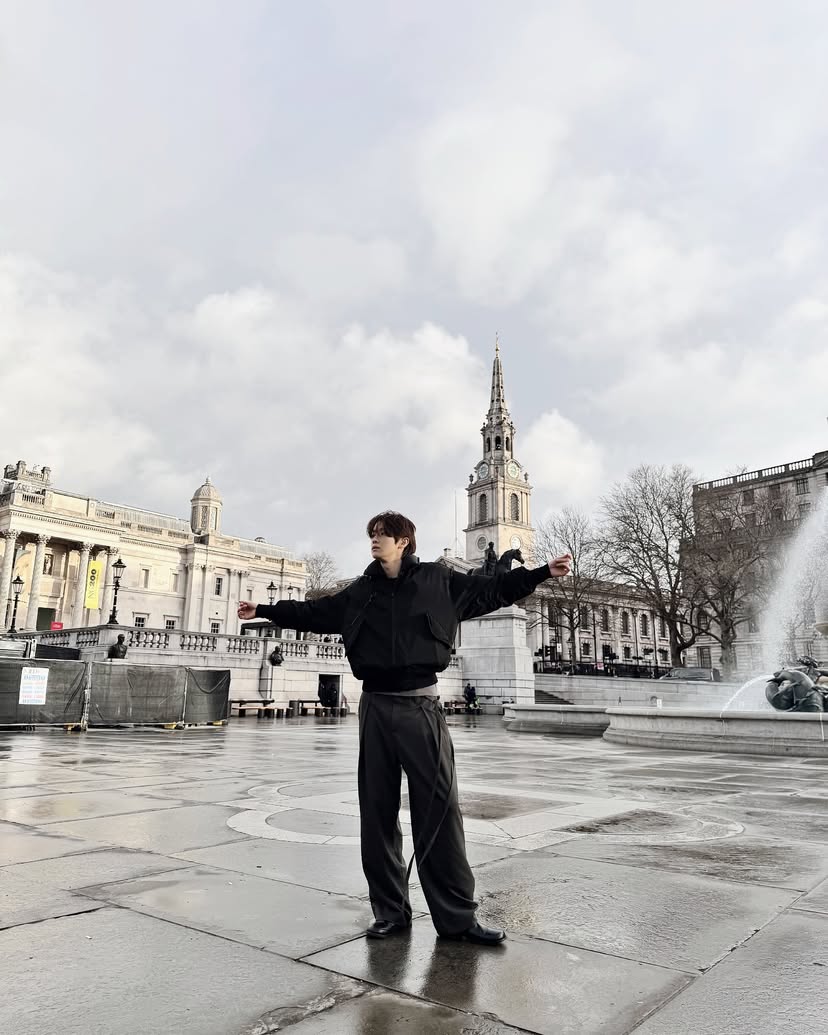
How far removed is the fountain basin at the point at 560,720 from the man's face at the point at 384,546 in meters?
20.4

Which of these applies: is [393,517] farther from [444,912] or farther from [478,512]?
[478,512]

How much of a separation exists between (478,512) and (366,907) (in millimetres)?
123225

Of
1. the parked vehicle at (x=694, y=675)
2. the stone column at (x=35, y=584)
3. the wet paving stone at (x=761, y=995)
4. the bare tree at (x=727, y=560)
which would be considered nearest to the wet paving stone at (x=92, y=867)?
the wet paving stone at (x=761, y=995)

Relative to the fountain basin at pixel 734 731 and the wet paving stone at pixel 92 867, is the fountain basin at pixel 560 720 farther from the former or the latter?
the wet paving stone at pixel 92 867

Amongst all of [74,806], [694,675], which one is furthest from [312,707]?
[74,806]

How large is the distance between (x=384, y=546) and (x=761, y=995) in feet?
7.71

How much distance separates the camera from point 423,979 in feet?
9.27

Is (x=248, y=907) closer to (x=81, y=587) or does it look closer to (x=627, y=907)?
(x=627, y=907)

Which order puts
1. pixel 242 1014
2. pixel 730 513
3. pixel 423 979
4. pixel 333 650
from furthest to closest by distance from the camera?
pixel 730 513 → pixel 333 650 → pixel 423 979 → pixel 242 1014

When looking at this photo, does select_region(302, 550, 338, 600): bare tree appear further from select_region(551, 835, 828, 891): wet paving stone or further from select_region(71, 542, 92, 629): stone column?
select_region(551, 835, 828, 891): wet paving stone

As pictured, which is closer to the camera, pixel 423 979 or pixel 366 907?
pixel 423 979

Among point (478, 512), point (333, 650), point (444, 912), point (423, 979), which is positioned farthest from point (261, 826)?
point (478, 512)

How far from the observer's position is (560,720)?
78.4ft

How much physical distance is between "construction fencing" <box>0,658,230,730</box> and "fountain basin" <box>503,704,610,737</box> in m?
9.33
